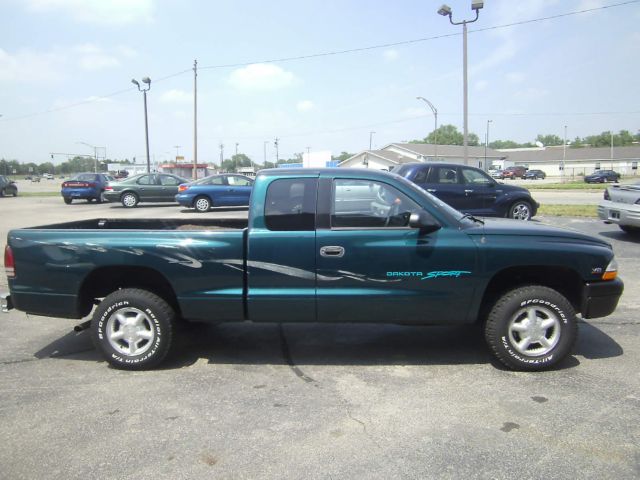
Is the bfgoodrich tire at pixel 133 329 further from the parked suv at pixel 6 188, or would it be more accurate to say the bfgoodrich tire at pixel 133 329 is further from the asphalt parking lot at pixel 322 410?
the parked suv at pixel 6 188

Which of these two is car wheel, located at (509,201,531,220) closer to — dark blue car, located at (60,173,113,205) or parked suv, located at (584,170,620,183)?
dark blue car, located at (60,173,113,205)

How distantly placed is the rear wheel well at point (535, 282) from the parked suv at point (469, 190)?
759 centimetres

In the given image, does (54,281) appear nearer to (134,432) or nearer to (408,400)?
(134,432)

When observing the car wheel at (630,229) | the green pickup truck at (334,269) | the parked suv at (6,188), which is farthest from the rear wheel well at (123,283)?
the parked suv at (6,188)

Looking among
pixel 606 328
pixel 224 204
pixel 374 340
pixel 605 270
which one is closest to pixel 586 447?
pixel 605 270

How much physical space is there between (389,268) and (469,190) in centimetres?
885

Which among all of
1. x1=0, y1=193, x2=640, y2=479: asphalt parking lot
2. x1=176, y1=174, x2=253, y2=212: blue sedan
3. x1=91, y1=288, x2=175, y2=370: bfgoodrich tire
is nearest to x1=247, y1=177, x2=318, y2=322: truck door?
x1=0, y1=193, x2=640, y2=479: asphalt parking lot

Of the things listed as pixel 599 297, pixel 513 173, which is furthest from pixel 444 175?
pixel 513 173

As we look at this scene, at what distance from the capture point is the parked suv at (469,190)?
12000mm

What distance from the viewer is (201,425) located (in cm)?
336

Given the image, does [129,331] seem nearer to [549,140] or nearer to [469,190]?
[469,190]

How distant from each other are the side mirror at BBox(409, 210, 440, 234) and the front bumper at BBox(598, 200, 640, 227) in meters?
7.69

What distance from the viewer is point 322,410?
139 inches

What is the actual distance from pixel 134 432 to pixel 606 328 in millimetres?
4755
